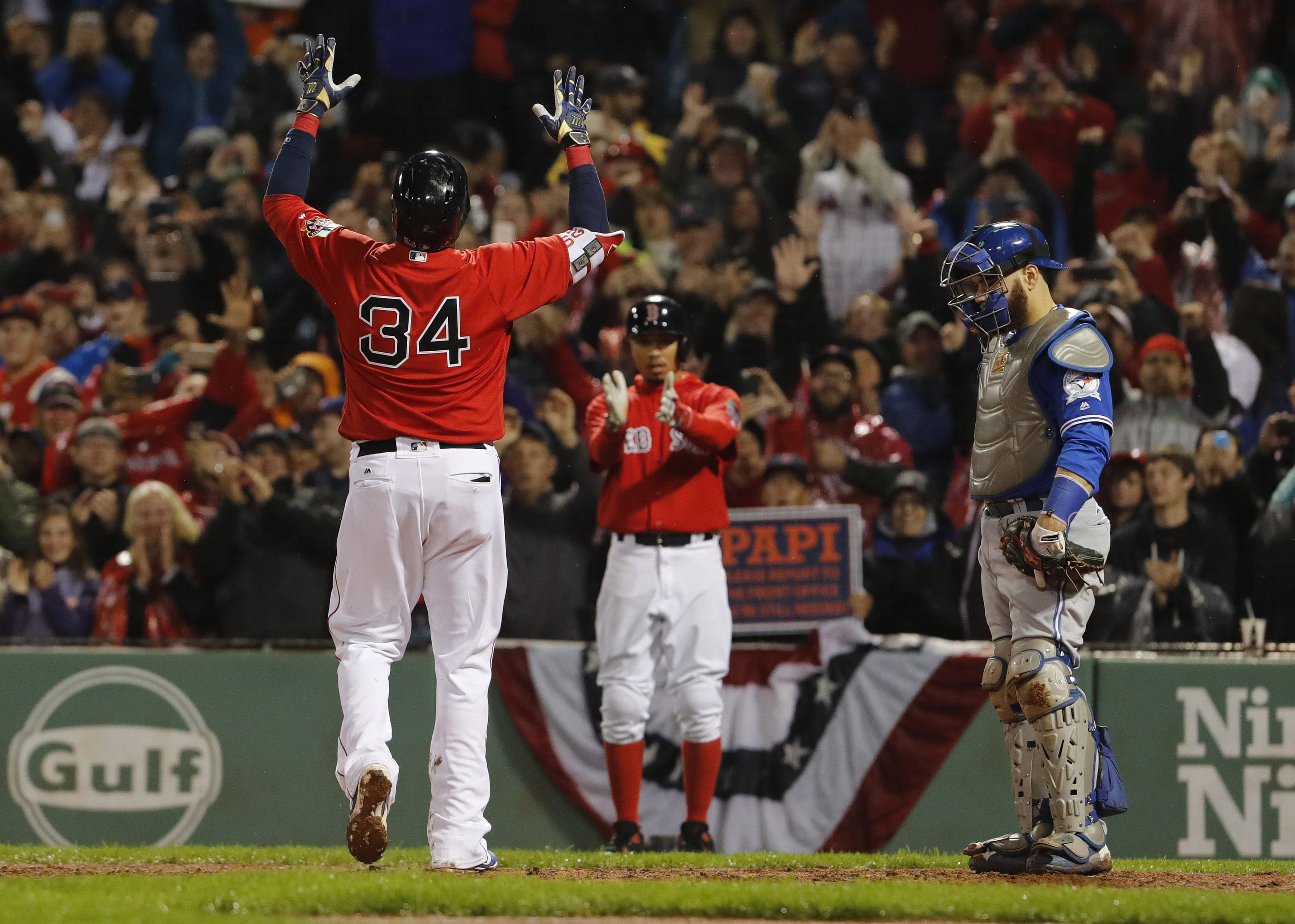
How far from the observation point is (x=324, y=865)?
18.6 ft

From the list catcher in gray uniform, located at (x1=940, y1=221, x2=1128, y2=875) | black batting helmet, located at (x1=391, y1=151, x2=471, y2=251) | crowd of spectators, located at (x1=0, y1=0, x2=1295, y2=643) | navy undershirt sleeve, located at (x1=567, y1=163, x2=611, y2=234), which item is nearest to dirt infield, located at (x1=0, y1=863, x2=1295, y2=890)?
catcher in gray uniform, located at (x1=940, y1=221, x2=1128, y2=875)

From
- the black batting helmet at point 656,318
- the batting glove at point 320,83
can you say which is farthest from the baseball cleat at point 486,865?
the black batting helmet at point 656,318

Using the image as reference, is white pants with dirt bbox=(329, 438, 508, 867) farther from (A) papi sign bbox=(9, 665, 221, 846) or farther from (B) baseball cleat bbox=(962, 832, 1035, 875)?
(A) papi sign bbox=(9, 665, 221, 846)

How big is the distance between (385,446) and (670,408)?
1.83m

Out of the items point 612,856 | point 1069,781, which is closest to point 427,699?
point 612,856

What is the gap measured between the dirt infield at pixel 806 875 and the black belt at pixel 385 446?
1303 millimetres

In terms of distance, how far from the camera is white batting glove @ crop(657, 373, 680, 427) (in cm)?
657

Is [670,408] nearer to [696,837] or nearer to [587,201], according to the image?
[587,201]

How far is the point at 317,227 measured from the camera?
5.19m

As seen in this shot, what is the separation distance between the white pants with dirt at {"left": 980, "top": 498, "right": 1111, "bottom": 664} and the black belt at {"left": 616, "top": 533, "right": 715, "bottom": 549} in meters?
1.98

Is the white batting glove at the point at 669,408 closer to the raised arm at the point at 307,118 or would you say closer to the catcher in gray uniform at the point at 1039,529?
the catcher in gray uniform at the point at 1039,529

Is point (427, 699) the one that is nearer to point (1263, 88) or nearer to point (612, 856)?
point (612, 856)

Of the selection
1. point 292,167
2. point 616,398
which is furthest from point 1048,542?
point 292,167

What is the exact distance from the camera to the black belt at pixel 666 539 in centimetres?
700
